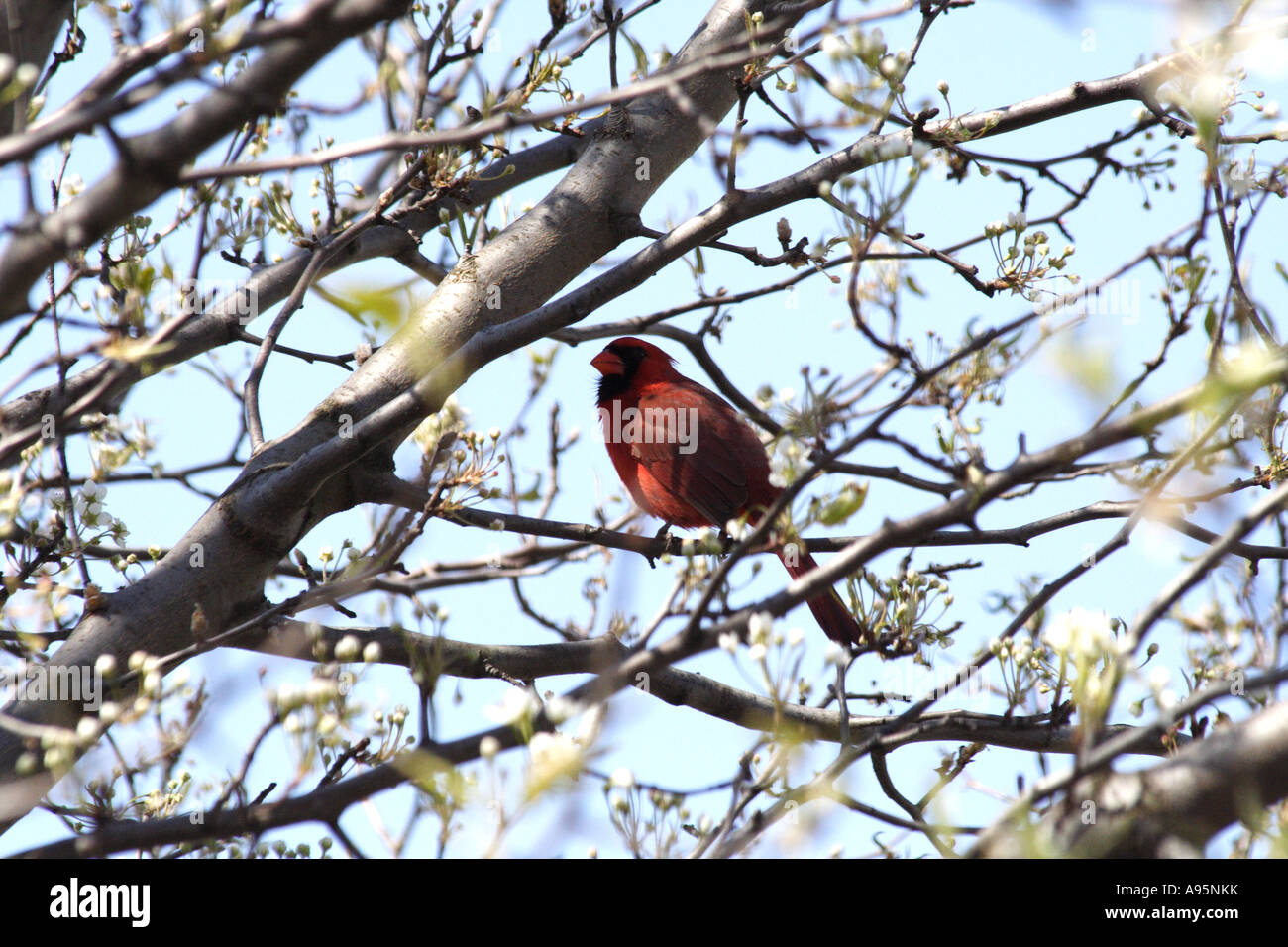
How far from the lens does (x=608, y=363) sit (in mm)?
6477

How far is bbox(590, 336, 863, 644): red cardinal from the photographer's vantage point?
17.0 feet

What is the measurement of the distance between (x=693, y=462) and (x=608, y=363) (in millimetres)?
1353

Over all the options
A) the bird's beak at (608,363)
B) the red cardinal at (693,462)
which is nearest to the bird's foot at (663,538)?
the red cardinal at (693,462)

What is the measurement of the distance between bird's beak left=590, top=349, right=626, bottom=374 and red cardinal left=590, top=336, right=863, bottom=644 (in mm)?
265

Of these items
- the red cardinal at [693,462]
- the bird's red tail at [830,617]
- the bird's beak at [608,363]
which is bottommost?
the bird's red tail at [830,617]

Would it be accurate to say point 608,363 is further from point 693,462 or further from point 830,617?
point 830,617

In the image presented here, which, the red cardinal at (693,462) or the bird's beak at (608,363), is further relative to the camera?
the bird's beak at (608,363)

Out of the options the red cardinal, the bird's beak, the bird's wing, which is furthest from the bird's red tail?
the bird's beak

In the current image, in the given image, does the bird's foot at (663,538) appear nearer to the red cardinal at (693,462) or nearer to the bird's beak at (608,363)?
the red cardinal at (693,462)

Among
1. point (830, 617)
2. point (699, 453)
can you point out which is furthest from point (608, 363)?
point (830, 617)

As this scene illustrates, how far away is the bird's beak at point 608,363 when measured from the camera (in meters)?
6.47

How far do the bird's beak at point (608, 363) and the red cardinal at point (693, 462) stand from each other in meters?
0.26
